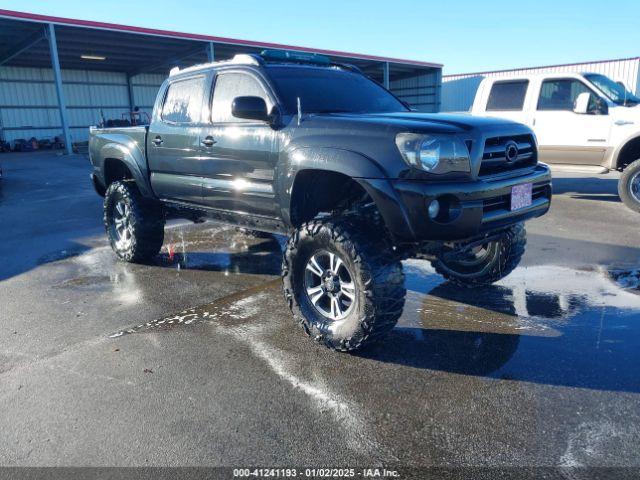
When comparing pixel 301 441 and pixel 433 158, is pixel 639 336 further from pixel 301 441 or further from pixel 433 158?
pixel 301 441

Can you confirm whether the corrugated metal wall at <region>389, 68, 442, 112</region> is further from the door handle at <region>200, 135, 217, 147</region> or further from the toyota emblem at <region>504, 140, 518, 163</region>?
the toyota emblem at <region>504, 140, 518, 163</region>

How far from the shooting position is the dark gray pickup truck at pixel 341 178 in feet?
10.2

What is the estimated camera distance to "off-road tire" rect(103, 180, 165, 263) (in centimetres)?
564

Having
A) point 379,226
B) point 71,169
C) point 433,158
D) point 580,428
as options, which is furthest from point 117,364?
point 71,169

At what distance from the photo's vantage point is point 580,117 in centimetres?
835

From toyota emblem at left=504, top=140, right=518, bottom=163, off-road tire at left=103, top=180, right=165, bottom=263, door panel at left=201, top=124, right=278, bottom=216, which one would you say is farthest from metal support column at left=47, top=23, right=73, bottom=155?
toyota emblem at left=504, top=140, right=518, bottom=163

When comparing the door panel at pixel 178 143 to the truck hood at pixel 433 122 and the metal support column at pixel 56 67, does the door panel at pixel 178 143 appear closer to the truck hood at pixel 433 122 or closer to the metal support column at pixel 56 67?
the truck hood at pixel 433 122

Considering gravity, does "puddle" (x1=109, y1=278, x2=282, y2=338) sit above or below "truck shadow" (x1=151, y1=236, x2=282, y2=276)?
below

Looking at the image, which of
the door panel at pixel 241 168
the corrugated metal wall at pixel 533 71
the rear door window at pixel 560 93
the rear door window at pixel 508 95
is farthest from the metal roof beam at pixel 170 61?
the door panel at pixel 241 168

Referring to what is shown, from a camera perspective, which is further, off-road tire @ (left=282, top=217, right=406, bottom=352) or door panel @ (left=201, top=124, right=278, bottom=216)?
door panel @ (left=201, top=124, right=278, bottom=216)

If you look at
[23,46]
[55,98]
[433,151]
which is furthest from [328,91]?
[55,98]

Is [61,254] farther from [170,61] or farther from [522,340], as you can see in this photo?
[170,61]

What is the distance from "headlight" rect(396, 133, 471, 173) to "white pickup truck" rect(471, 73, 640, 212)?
6.02 meters

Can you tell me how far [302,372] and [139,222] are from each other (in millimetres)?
3279
